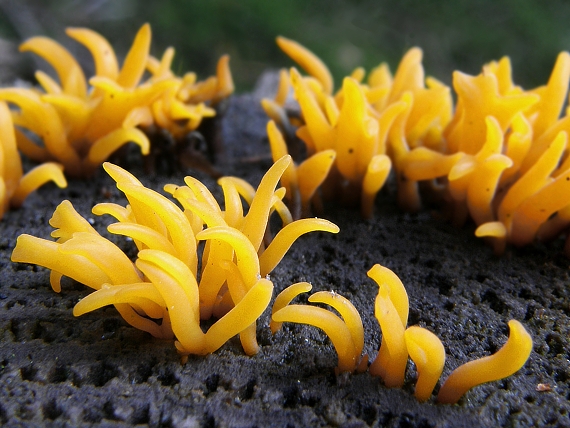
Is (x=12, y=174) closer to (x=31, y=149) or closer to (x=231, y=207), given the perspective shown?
(x=31, y=149)

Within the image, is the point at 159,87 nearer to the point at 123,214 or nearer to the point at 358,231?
the point at 123,214

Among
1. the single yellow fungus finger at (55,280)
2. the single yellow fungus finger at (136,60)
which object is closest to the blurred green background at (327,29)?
the single yellow fungus finger at (136,60)

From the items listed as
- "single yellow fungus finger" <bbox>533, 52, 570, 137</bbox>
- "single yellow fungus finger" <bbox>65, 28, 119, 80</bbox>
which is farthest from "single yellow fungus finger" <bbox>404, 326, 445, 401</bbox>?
"single yellow fungus finger" <bbox>65, 28, 119, 80</bbox>

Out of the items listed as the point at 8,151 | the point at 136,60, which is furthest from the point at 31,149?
the point at 136,60

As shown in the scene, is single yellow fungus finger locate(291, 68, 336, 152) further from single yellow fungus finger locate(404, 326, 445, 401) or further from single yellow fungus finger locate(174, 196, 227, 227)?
single yellow fungus finger locate(404, 326, 445, 401)

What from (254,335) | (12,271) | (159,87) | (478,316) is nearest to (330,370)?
(254,335)
